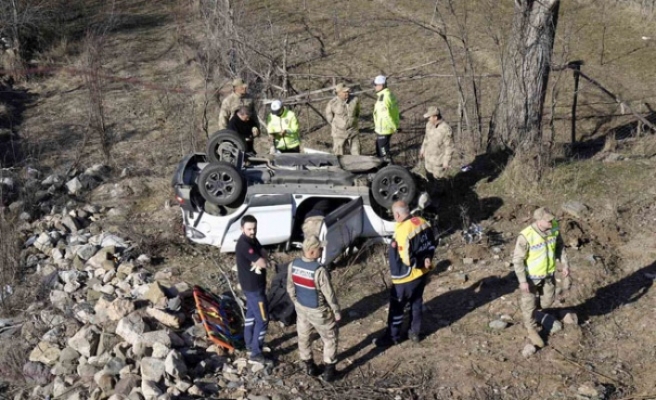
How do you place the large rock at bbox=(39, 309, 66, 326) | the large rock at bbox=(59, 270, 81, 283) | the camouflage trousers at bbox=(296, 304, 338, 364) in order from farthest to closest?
the large rock at bbox=(59, 270, 81, 283), the large rock at bbox=(39, 309, 66, 326), the camouflage trousers at bbox=(296, 304, 338, 364)

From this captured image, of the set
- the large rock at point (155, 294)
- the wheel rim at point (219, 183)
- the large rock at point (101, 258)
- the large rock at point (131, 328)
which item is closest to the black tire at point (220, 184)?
the wheel rim at point (219, 183)

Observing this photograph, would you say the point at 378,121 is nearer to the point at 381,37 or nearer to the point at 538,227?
the point at 538,227

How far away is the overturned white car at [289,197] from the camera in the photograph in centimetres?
855

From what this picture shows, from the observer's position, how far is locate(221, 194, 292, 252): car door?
28.0 feet

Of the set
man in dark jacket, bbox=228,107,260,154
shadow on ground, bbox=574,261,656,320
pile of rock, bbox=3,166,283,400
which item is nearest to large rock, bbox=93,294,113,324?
pile of rock, bbox=3,166,283,400

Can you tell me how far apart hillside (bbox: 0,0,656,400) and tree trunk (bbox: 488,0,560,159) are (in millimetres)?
353

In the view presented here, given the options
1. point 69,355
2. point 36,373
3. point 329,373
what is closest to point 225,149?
point 69,355

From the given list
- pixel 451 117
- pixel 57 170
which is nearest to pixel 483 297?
pixel 451 117

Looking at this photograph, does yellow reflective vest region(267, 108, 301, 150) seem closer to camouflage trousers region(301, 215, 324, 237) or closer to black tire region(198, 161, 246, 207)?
black tire region(198, 161, 246, 207)

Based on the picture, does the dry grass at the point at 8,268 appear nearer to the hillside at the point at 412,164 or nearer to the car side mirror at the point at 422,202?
the hillside at the point at 412,164

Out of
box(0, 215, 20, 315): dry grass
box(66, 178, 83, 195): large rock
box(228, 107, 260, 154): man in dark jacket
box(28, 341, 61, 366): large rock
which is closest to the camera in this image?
box(28, 341, 61, 366): large rock

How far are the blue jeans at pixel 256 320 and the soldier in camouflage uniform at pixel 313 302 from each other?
425 millimetres

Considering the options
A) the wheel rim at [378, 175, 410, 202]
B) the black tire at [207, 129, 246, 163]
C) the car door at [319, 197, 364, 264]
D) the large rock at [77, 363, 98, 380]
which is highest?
the black tire at [207, 129, 246, 163]

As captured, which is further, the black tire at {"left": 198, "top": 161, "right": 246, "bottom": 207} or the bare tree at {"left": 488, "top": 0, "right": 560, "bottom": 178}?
the bare tree at {"left": 488, "top": 0, "right": 560, "bottom": 178}
